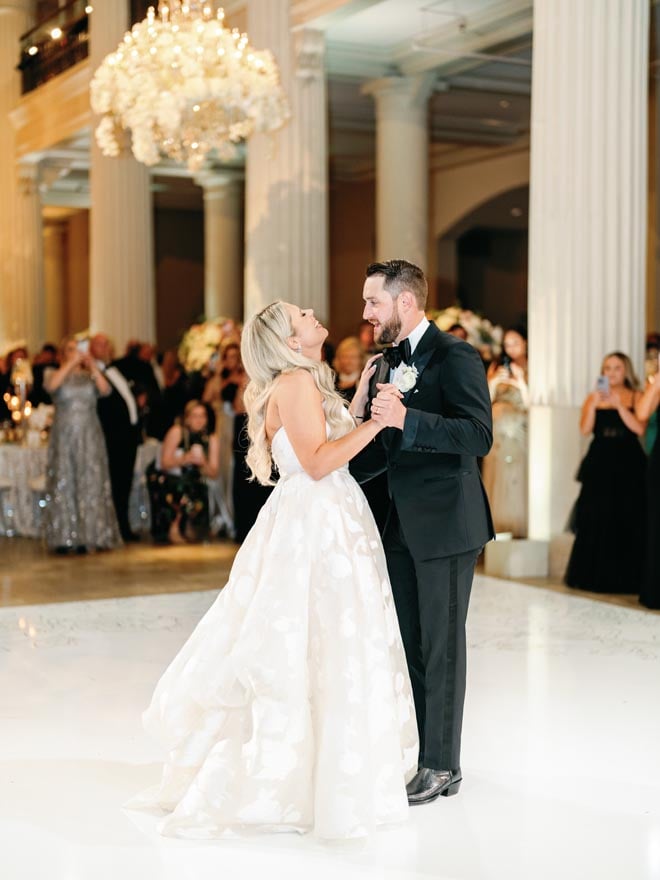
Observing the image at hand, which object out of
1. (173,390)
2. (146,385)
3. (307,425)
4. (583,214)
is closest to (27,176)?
(173,390)

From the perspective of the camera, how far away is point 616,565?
743 cm

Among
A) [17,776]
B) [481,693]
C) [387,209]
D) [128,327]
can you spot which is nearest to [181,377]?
[128,327]

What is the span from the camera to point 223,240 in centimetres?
2066

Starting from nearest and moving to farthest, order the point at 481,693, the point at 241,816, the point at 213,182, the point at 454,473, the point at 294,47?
1. the point at 241,816
2. the point at 454,473
3. the point at 481,693
4. the point at 294,47
5. the point at 213,182

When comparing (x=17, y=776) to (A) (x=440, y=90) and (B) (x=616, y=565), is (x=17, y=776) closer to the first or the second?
(B) (x=616, y=565)

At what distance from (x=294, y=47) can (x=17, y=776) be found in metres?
8.42

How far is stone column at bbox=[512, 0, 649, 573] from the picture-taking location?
784 cm

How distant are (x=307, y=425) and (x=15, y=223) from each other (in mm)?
16937

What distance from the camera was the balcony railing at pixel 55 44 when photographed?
16562mm

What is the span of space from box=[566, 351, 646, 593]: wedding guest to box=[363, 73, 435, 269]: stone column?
274 inches

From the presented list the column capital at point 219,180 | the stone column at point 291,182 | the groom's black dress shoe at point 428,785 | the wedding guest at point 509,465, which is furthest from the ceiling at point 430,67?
the groom's black dress shoe at point 428,785

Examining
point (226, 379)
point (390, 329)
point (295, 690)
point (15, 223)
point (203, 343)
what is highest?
point (15, 223)

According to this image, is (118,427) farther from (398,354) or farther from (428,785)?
(428,785)

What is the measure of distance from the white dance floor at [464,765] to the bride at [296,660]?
0.11 m
